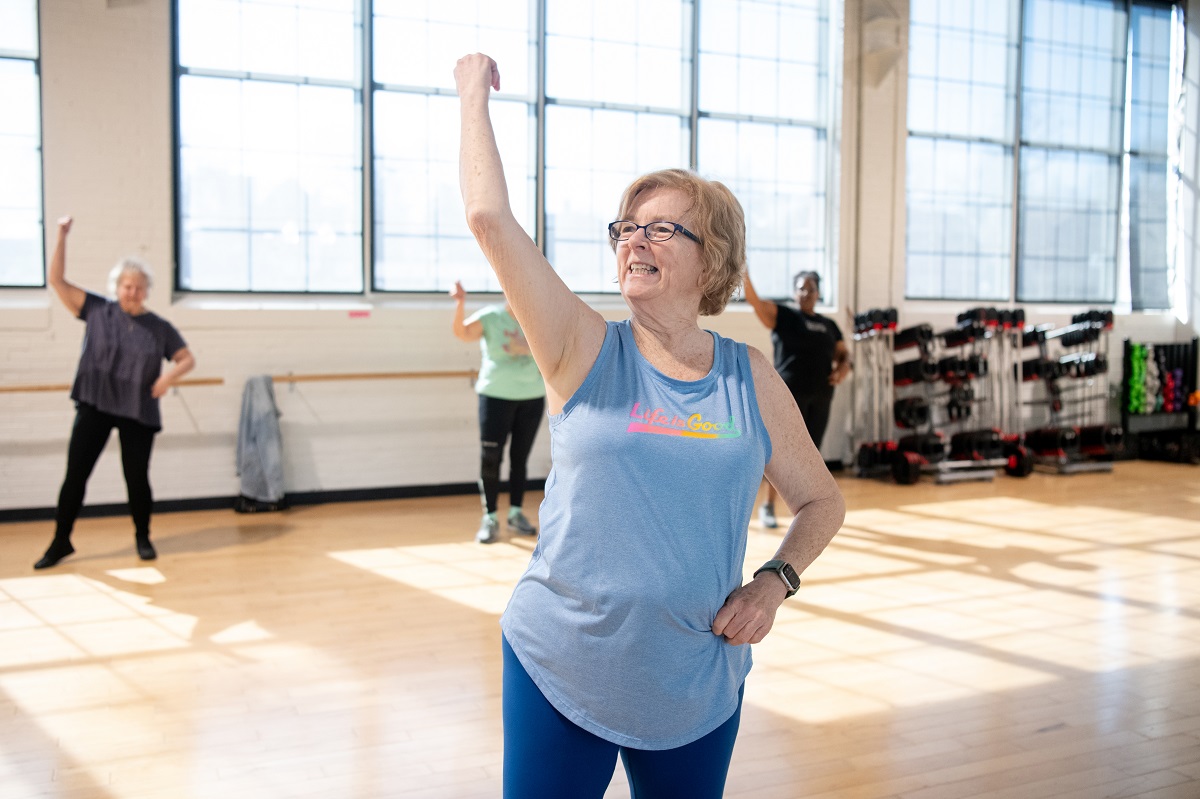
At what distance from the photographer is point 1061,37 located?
927cm

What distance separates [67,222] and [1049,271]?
8.43 meters

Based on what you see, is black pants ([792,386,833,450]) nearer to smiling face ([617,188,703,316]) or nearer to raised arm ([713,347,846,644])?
raised arm ([713,347,846,644])

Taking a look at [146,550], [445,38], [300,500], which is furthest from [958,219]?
[146,550]

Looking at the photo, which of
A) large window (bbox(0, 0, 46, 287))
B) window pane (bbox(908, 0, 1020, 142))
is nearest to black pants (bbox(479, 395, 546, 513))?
large window (bbox(0, 0, 46, 287))

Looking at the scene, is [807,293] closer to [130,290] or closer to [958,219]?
[130,290]

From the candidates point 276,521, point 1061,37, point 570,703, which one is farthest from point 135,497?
point 1061,37

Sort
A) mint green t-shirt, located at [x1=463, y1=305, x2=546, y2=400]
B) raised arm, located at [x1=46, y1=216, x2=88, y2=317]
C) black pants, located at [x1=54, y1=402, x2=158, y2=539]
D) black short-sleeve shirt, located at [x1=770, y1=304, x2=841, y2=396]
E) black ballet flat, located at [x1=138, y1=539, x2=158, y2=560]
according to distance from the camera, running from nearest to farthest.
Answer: raised arm, located at [x1=46, y1=216, x2=88, y2=317] < black pants, located at [x1=54, y1=402, x2=158, y2=539] < black ballet flat, located at [x1=138, y1=539, x2=158, y2=560] < mint green t-shirt, located at [x1=463, y1=305, x2=546, y2=400] < black short-sleeve shirt, located at [x1=770, y1=304, x2=841, y2=396]

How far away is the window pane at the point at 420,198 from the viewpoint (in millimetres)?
7090

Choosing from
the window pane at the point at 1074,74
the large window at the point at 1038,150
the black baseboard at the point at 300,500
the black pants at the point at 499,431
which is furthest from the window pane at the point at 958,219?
the black pants at the point at 499,431

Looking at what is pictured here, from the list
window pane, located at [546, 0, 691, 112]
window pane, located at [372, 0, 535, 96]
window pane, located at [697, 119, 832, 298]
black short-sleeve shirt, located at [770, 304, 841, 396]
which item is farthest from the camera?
window pane, located at [697, 119, 832, 298]

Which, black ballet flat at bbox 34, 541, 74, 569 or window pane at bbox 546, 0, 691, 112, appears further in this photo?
window pane at bbox 546, 0, 691, 112

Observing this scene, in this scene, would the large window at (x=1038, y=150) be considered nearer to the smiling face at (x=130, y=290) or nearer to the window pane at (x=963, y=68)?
the window pane at (x=963, y=68)

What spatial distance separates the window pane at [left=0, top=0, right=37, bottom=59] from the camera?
20.0ft

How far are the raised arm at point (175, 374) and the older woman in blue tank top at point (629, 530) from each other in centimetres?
416
